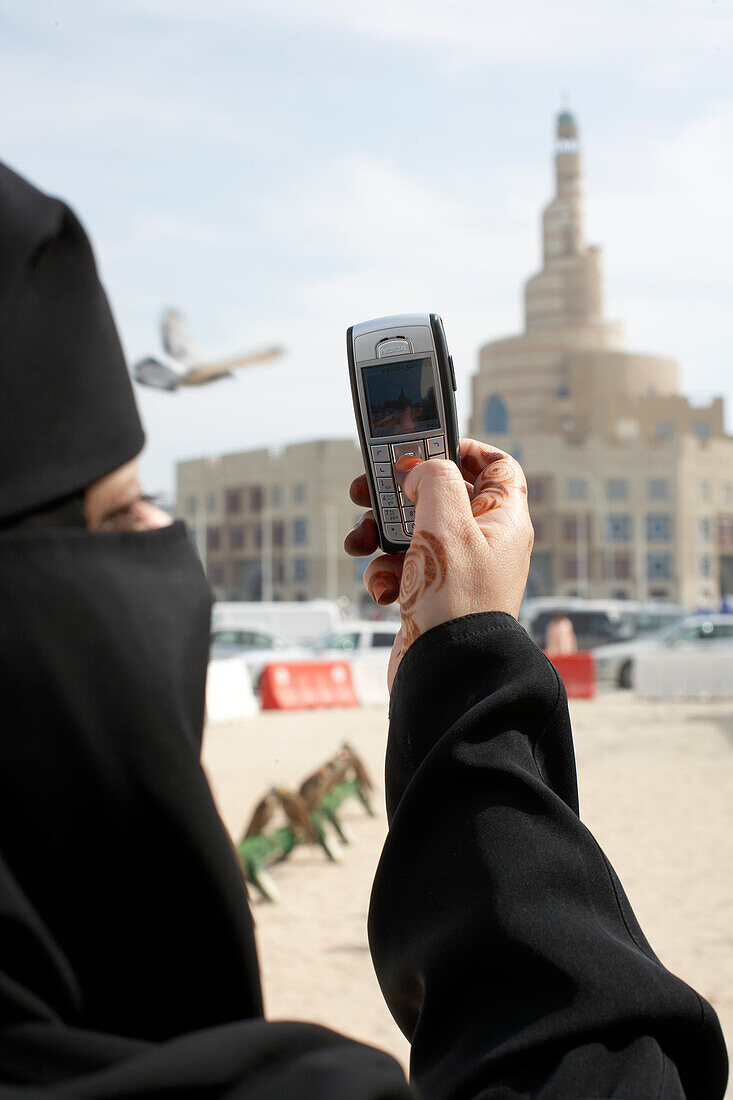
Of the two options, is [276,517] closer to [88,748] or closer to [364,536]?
[364,536]

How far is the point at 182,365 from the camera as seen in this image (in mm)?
14195

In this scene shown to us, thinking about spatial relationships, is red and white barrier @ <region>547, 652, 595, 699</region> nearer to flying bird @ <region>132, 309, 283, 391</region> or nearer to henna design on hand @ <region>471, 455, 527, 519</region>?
flying bird @ <region>132, 309, 283, 391</region>

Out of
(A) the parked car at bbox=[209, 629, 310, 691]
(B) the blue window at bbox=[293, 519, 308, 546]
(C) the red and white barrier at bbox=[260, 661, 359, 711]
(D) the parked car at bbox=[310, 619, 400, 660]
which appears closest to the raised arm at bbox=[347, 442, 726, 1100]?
(C) the red and white barrier at bbox=[260, 661, 359, 711]

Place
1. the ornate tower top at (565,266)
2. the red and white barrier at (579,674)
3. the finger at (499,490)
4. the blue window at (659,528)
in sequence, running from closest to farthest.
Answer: the finger at (499,490) → the red and white barrier at (579,674) → the blue window at (659,528) → the ornate tower top at (565,266)

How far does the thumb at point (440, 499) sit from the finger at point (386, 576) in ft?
0.77

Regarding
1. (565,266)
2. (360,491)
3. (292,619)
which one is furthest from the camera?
(565,266)

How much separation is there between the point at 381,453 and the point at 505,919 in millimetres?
935

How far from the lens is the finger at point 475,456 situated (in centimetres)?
183

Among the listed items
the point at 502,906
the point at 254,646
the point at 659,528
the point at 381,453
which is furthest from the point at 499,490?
the point at 659,528

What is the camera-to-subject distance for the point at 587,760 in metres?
13.2

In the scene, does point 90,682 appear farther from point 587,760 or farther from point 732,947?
point 587,760

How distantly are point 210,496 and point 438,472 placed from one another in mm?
84790

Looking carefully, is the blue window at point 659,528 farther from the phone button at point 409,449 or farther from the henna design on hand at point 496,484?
the henna design on hand at point 496,484

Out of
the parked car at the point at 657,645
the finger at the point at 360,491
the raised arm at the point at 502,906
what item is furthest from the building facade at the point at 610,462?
the raised arm at the point at 502,906
